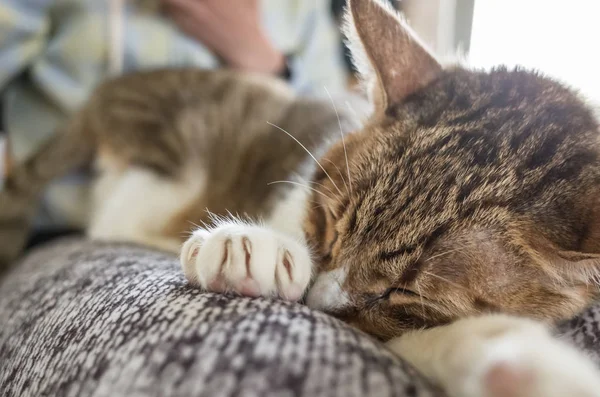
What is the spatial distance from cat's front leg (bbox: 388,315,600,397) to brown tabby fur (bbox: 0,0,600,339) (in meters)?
0.10

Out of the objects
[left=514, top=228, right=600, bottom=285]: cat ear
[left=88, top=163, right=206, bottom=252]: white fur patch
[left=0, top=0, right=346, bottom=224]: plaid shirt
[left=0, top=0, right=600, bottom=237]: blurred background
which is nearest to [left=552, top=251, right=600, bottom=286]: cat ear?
[left=514, top=228, right=600, bottom=285]: cat ear

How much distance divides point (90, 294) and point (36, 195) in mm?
921

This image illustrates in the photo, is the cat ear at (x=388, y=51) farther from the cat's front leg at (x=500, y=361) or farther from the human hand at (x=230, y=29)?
the human hand at (x=230, y=29)

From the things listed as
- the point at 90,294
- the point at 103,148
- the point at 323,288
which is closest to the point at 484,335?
the point at 323,288

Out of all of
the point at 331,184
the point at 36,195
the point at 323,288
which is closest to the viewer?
the point at 323,288

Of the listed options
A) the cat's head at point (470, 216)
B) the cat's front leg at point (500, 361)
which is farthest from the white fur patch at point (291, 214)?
the cat's front leg at point (500, 361)

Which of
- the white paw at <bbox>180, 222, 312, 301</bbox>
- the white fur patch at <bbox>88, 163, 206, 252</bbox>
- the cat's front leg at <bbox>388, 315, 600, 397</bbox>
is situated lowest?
the white fur patch at <bbox>88, 163, 206, 252</bbox>

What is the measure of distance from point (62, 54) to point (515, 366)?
1536 mm

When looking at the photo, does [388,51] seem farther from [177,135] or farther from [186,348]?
[177,135]

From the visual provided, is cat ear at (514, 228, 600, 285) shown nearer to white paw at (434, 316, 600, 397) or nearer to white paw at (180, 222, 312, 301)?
white paw at (434, 316, 600, 397)

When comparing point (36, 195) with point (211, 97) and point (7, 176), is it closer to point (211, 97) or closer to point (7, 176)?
point (7, 176)

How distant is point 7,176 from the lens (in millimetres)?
1582

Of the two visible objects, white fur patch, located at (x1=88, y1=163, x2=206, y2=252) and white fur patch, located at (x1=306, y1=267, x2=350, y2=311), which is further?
white fur patch, located at (x1=88, y1=163, x2=206, y2=252)

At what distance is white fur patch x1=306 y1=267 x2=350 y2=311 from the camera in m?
0.80
